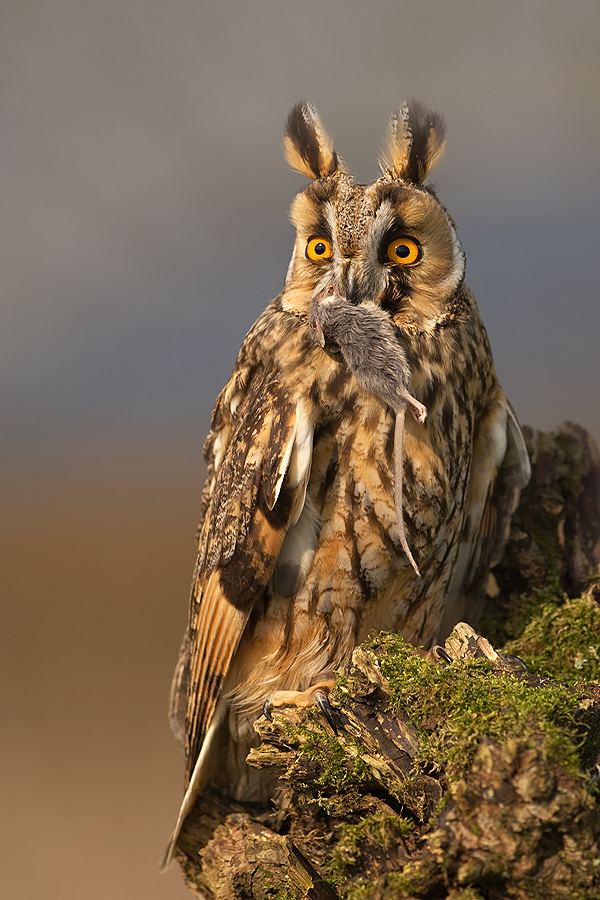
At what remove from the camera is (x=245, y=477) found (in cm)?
122

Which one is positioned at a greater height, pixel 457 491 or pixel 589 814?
pixel 457 491

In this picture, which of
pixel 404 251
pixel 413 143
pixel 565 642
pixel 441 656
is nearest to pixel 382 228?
pixel 404 251

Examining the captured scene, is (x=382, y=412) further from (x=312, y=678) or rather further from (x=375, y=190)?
(x=312, y=678)

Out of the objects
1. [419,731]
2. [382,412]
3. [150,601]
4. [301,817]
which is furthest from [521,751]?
[150,601]

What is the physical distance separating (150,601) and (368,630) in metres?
2.94

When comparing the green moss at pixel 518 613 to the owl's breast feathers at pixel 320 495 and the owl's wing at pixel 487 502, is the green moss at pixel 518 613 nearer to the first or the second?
the owl's wing at pixel 487 502

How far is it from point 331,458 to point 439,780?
56cm

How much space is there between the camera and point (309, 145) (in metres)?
1.31

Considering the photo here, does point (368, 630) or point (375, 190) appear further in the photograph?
point (368, 630)

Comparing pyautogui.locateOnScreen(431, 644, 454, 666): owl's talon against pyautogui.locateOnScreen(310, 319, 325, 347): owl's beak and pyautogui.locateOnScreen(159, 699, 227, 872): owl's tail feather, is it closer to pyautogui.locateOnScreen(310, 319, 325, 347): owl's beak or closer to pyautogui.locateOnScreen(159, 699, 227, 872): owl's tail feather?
pyautogui.locateOnScreen(159, 699, 227, 872): owl's tail feather

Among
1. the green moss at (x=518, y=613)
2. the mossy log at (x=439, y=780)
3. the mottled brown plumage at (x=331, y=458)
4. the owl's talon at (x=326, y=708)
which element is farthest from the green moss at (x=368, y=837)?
the green moss at (x=518, y=613)

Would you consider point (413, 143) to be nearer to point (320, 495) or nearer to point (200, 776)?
point (320, 495)

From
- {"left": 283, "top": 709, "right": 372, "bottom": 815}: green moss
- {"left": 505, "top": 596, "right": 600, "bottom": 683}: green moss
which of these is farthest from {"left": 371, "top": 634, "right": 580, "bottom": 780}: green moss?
{"left": 505, "top": 596, "right": 600, "bottom": 683}: green moss

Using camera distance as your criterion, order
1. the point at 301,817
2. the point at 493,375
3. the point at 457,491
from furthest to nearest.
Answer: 1. the point at 493,375
2. the point at 457,491
3. the point at 301,817
